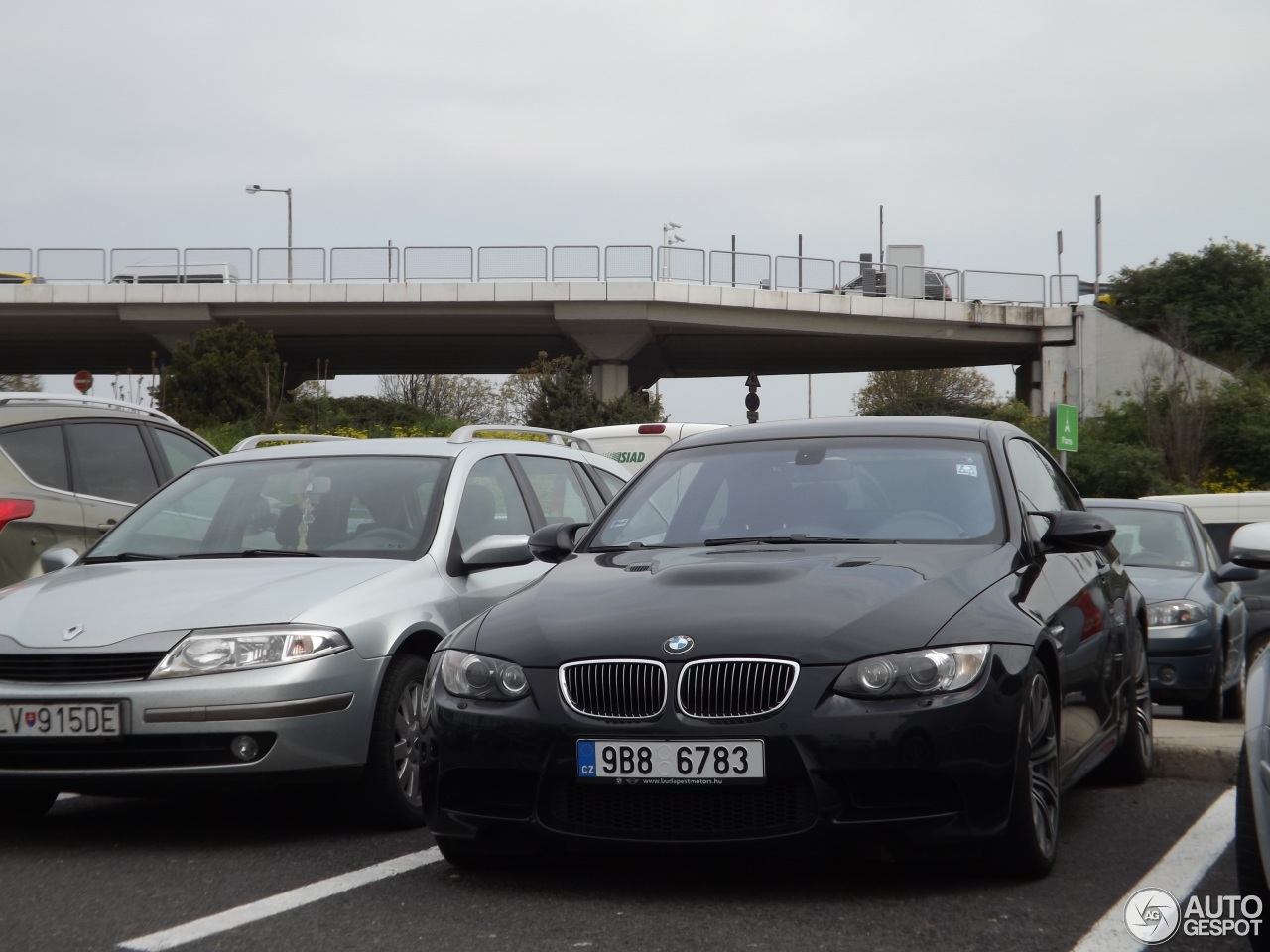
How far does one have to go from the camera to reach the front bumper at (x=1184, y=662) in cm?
984

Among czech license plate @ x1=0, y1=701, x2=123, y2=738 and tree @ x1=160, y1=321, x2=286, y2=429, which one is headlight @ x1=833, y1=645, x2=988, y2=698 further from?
tree @ x1=160, y1=321, x2=286, y2=429

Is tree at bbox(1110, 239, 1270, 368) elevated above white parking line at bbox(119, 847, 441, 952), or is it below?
above

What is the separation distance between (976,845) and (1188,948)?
0.61 meters

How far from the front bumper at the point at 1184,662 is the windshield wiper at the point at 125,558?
20.2ft

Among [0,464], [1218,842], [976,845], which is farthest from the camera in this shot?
[0,464]

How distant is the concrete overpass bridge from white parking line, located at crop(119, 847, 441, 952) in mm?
39934

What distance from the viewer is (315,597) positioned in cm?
565

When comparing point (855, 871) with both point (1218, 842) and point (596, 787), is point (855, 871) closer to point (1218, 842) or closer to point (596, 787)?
point (596, 787)

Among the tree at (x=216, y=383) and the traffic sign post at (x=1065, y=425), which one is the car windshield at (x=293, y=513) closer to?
the traffic sign post at (x=1065, y=425)

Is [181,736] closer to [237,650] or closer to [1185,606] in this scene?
[237,650]

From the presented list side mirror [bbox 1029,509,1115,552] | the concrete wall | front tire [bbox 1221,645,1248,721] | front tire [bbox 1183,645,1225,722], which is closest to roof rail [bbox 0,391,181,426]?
side mirror [bbox 1029,509,1115,552]

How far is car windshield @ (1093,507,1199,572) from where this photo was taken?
428 inches

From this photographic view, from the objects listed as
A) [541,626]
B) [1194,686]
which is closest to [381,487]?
[541,626]

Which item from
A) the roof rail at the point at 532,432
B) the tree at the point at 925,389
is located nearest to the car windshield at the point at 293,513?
the roof rail at the point at 532,432
